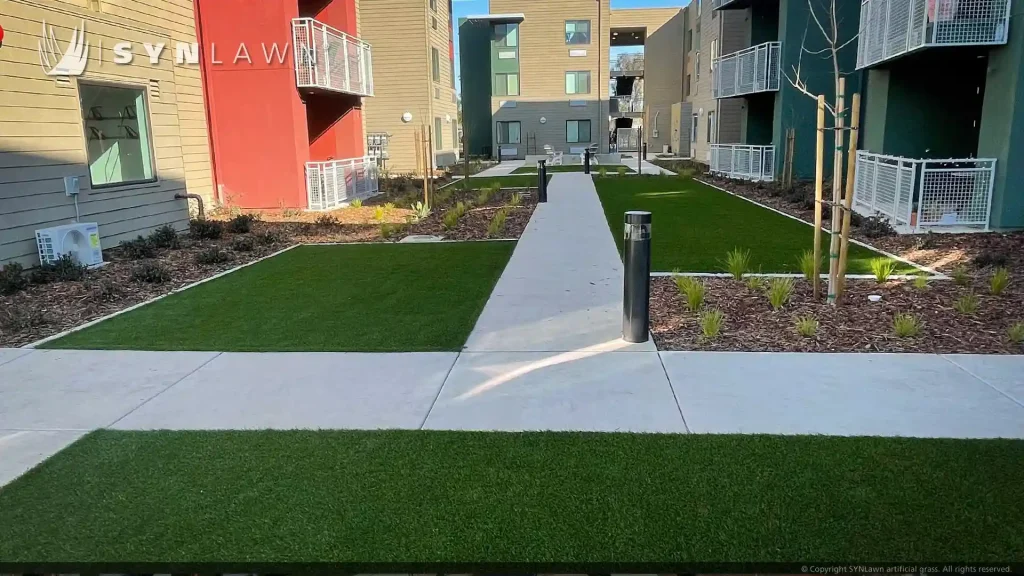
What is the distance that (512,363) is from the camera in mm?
5723

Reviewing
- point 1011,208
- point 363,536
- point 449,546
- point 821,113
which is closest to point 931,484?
point 449,546

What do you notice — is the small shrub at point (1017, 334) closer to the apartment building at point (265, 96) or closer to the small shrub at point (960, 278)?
the small shrub at point (960, 278)

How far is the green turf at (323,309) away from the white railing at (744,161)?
14.0m

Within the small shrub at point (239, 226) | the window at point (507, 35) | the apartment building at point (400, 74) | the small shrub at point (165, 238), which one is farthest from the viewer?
the window at point (507, 35)

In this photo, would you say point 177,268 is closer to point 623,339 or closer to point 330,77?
point 623,339

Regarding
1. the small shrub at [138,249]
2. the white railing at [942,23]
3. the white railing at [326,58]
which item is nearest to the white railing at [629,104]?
the white railing at [326,58]

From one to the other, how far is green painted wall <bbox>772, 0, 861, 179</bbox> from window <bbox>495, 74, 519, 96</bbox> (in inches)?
947

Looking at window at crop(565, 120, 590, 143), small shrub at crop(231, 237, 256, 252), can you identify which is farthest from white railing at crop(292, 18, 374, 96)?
window at crop(565, 120, 590, 143)

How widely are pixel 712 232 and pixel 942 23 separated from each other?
4.97 meters

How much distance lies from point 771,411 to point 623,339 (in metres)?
1.84

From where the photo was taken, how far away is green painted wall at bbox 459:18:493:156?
45156mm

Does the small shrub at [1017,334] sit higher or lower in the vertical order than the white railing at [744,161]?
lower

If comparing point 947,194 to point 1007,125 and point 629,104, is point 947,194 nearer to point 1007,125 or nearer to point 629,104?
point 1007,125

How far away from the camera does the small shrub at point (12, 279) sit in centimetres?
813
